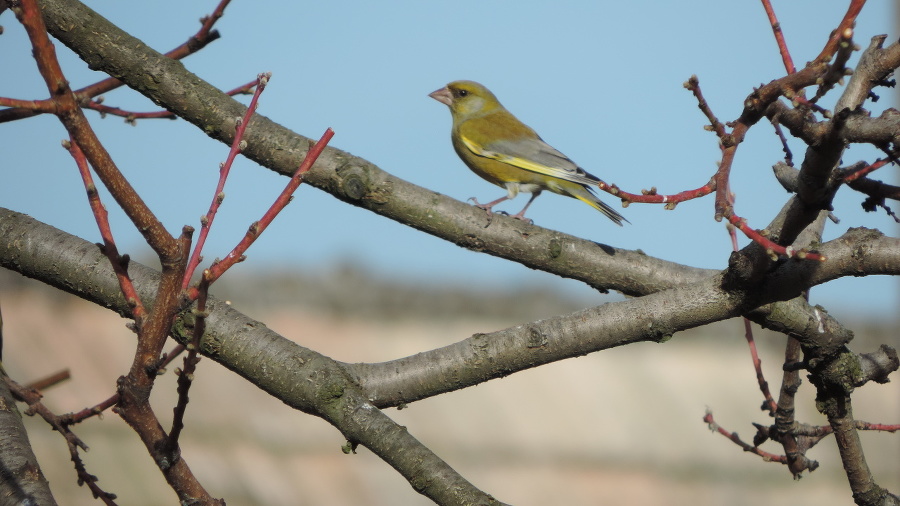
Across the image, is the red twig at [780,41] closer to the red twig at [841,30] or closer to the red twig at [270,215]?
the red twig at [841,30]

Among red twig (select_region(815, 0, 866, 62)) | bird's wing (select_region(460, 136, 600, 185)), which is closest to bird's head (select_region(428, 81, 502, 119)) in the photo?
bird's wing (select_region(460, 136, 600, 185))

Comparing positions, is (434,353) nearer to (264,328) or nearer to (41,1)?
(264,328)

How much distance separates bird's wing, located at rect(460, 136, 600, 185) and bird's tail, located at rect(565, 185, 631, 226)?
0.37 feet

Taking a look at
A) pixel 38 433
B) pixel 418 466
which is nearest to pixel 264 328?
pixel 418 466

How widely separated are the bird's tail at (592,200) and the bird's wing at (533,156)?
4.5 inches

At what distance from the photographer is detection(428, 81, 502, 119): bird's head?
7379 mm

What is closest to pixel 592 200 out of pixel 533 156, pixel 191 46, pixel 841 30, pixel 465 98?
pixel 533 156

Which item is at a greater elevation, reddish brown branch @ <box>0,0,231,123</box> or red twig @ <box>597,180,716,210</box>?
reddish brown branch @ <box>0,0,231,123</box>

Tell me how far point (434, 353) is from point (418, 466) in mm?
498

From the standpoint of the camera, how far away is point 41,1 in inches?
115

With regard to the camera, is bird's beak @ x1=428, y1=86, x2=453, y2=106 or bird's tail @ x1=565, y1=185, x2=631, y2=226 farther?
bird's beak @ x1=428, y1=86, x2=453, y2=106

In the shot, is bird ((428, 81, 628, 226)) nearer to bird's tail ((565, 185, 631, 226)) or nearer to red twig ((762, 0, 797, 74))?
bird's tail ((565, 185, 631, 226))

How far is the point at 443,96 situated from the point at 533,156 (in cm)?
158

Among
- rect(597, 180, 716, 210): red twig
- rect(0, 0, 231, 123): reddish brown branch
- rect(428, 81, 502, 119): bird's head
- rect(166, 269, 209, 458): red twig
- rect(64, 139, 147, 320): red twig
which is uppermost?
rect(428, 81, 502, 119): bird's head
